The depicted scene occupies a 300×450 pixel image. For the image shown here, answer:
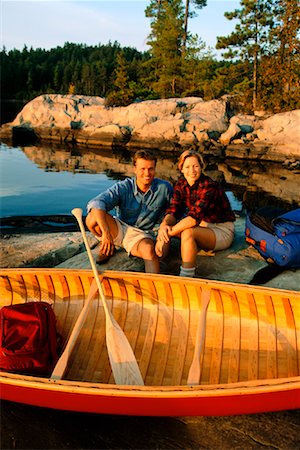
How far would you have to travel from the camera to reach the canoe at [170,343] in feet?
9.28

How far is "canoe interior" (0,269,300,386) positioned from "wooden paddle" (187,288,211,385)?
12 centimetres

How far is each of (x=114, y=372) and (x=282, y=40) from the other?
30853mm

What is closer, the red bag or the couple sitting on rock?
the red bag

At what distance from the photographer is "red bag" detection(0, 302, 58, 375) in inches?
134

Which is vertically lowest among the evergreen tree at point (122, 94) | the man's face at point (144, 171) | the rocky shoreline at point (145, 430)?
the rocky shoreline at point (145, 430)

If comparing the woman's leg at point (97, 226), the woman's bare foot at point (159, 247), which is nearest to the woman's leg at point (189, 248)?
the woman's bare foot at point (159, 247)

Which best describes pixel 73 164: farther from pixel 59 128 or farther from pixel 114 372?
pixel 114 372

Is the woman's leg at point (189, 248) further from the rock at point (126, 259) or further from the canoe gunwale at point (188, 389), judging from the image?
the canoe gunwale at point (188, 389)

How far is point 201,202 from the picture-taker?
183 inches

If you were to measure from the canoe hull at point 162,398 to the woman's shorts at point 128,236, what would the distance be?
7.29 feet

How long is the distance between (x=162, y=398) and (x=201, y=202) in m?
2.46

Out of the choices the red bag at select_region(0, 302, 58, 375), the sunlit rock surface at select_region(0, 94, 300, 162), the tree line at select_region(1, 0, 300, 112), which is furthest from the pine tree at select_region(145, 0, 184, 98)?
the red bag at select_region(0, 302, 58, 375)

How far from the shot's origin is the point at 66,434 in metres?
3.22

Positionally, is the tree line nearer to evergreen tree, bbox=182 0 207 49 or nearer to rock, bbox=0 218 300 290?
evergreen tree, bbox=182 0 207 49
